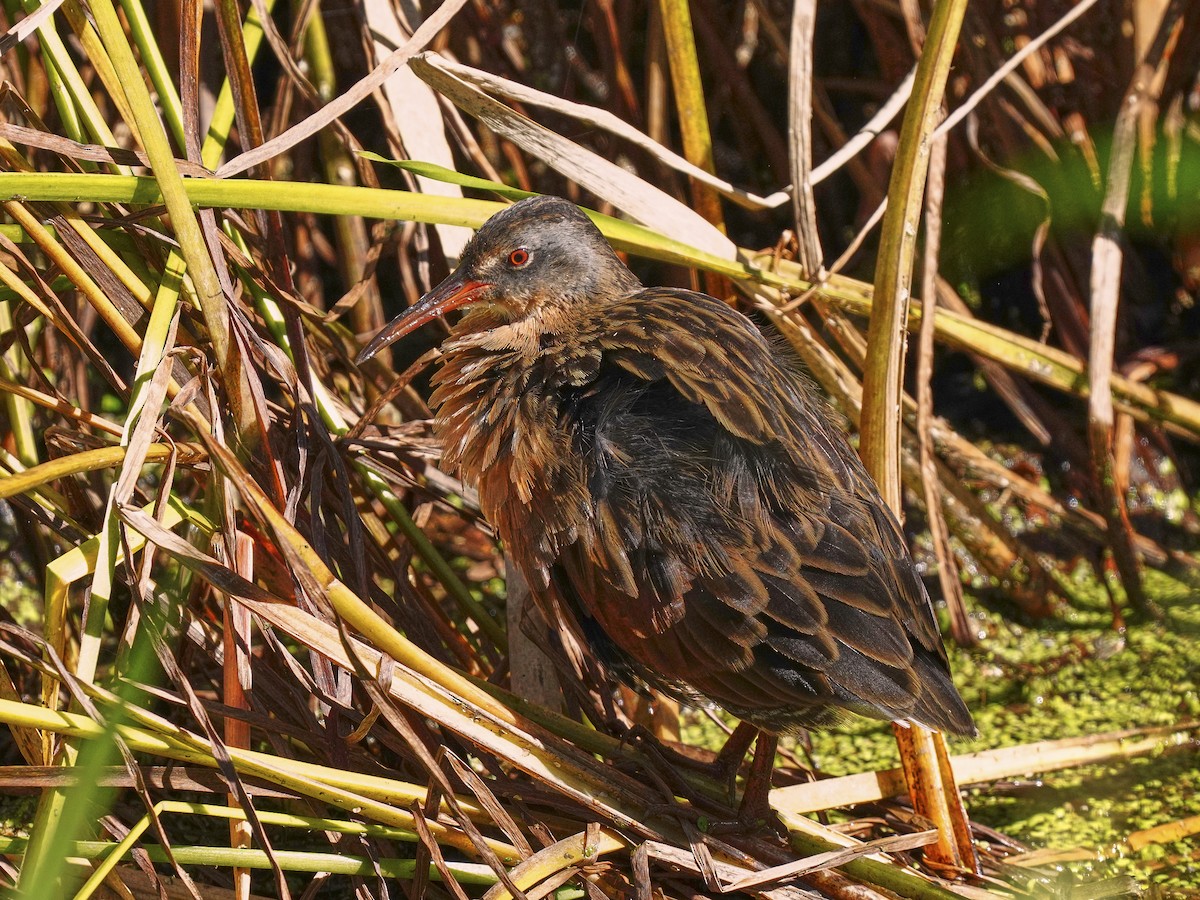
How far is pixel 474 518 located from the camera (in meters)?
2.49

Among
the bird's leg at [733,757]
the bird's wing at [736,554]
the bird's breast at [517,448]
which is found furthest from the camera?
the bird's leg at [733,757]

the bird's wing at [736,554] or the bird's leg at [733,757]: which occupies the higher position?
the bird's wing at [736,554]

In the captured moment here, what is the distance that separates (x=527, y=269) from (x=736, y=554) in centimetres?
73

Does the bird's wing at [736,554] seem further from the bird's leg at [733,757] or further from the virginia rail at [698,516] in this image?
the bird's leg at [733,757]

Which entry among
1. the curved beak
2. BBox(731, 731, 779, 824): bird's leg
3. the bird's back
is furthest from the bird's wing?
the curved beak

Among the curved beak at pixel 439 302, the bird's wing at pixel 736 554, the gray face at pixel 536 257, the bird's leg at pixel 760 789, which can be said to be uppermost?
the gray face at pixel 536 257

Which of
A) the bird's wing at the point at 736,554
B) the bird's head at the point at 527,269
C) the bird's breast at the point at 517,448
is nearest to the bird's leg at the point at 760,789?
the bird's wing at the point at 736,554

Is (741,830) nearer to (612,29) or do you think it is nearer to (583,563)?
(583,563)

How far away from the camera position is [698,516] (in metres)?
1.84

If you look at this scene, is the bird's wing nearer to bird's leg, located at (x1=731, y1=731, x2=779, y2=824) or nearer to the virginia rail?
the virginia rail

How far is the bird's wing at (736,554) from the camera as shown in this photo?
1802 mm

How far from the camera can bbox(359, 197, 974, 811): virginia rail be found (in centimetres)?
181

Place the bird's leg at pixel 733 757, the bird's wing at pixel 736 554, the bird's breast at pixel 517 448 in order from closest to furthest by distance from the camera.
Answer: the bird's wing at pixel 736 554 < the bird's breast at pixel 517 448 < the bird's leg at pixel 733 757

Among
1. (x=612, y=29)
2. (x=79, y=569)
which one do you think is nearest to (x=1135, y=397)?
(x=612, y=29)
